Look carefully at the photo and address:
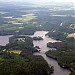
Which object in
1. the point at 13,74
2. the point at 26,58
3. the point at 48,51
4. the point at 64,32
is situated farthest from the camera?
the point at 64,32

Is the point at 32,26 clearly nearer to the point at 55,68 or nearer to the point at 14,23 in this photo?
the point at 14,23

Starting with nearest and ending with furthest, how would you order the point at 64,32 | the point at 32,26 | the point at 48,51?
the point at 48,51, the point at 64,32, the point at 32,26

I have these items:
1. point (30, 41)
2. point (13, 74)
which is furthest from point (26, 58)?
point (30, 41)

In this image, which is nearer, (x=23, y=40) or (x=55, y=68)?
(x=55, y=68)

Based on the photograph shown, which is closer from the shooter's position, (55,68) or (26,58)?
(55,68)

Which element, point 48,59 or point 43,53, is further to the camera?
point 43,53

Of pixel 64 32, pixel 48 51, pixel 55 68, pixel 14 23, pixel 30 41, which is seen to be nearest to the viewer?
pixel 55 68

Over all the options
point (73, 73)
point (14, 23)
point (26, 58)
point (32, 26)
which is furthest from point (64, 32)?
point (73, 73)

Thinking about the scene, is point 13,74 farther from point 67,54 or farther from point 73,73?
point 67,54

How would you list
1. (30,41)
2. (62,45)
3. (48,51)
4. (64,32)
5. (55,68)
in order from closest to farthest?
(55,68), (48,51), (62,45), (30,41), (64,32)
